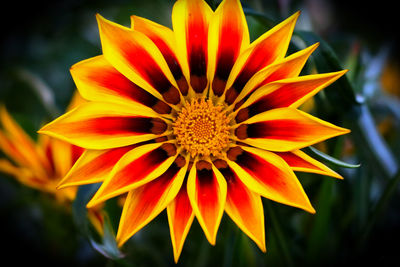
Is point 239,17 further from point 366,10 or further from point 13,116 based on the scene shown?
point 366,10

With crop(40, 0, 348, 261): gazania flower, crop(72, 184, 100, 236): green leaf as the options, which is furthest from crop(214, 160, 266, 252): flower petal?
crop(72, 184, 100, 236): green leaf

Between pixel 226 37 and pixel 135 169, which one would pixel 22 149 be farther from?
pixel 226 37

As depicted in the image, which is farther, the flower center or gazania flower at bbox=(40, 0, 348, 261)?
the flower center

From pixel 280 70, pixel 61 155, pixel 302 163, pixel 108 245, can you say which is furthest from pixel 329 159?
pixel 61 155

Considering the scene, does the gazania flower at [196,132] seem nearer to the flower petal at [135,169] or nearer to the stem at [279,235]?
the flower petal at [135,169]

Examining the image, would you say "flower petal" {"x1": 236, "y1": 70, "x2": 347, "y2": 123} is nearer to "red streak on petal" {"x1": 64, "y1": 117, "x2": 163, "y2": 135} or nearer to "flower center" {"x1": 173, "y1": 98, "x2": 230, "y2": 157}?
"flower center" {"x1": 173, "y1": 98, "x2": 230, "y2": 157}

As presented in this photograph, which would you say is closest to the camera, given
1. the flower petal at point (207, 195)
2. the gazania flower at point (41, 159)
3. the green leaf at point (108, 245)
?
the flower petal at point (207, 195)

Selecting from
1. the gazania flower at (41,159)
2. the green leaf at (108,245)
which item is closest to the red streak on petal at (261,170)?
the green leaf at (108,245)

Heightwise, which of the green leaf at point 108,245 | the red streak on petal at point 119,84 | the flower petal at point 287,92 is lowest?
the green leaf at point 108,245
